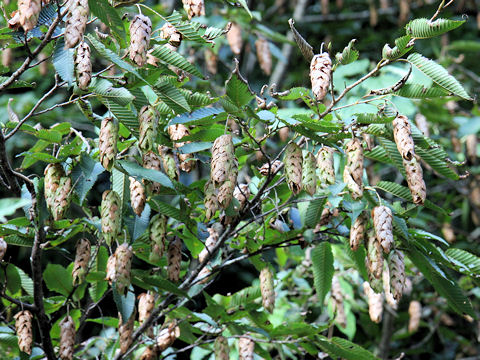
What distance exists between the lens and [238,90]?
114cm

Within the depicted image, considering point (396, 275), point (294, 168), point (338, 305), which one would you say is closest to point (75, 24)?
point (294, 168)

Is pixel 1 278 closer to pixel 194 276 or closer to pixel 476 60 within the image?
pixel 194 276

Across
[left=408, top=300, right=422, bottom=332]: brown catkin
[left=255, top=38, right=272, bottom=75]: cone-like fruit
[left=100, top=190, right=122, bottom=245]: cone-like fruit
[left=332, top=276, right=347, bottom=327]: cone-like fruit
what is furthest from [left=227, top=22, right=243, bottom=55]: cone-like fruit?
[left=100, top=190, right=122, bottom=245]: cone-like fruit

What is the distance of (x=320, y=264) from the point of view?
5.05 ft

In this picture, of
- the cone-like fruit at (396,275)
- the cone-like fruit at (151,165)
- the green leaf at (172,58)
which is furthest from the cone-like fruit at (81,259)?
the cone-like fruit at (396,275)

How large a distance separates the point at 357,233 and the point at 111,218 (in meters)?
0.49

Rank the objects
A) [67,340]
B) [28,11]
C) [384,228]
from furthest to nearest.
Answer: [67,340]
[384,228]
[28,11]

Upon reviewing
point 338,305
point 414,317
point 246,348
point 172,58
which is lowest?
point 414,317

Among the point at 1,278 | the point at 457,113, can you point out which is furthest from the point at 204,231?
the point at 457,113

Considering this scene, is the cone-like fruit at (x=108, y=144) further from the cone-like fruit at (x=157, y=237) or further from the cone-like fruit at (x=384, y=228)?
the cone-like fruit at (x=384, y=228)

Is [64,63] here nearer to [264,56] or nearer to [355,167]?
[355,167]

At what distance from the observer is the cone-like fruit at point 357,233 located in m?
1.23

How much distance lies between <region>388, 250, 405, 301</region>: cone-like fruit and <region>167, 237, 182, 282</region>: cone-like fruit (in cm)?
46

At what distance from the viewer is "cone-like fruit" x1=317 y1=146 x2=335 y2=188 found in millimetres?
1283
